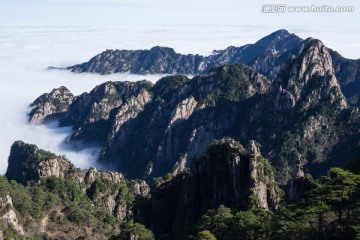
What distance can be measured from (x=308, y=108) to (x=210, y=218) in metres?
108

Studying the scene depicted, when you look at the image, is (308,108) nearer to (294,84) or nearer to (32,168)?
(294,84)

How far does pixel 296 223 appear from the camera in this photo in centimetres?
4825

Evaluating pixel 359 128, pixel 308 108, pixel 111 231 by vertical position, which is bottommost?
pixel 111 231

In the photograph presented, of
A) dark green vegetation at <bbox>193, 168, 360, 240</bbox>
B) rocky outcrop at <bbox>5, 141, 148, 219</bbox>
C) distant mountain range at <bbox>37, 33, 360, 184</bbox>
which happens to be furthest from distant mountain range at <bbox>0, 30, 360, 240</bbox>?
distant mountain range at <bbox>37, 33, 360, 184</bbox>

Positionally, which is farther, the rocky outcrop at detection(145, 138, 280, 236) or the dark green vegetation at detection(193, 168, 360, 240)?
the rocky outcrop at detection(145, 138, 280, 236)

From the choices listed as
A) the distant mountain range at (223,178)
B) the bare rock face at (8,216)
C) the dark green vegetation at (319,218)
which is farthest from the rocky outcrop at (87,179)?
the dark green vegetation at (319,218)

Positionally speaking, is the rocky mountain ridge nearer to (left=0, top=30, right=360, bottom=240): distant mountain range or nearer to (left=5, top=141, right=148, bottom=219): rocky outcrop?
(left=5, top=141, right=148, bottom=219): rocky outcrop

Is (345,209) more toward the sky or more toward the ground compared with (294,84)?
more toward the ground

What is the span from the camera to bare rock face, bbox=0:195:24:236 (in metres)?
72.7

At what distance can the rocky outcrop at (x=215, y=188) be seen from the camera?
7406cm

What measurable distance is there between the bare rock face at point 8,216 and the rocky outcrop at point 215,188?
2651 centimetres

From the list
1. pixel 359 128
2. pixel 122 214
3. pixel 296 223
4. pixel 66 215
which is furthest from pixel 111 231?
pixel 359 128

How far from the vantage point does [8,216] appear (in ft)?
241

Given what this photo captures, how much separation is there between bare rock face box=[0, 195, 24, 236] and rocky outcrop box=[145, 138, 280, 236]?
87.0ft
